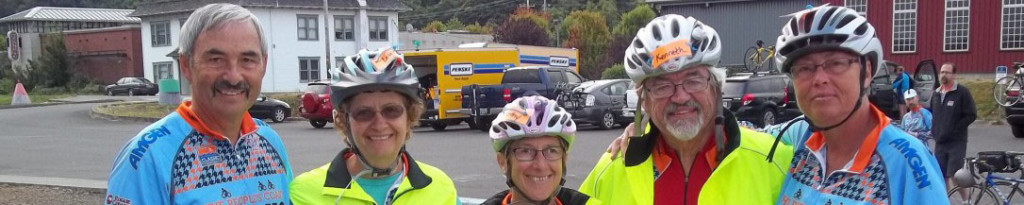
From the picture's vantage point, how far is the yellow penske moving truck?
23.2 m

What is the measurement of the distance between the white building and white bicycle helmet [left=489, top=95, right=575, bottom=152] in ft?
157

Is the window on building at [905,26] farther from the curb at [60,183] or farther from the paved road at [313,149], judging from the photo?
the curb at [60,183]

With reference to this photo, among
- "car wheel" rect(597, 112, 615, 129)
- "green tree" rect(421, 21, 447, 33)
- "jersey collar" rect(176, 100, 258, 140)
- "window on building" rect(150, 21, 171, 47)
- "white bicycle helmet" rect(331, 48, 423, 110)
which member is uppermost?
"green tree" rect(421, 21, 447, 33)

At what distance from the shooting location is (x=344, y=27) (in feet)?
178

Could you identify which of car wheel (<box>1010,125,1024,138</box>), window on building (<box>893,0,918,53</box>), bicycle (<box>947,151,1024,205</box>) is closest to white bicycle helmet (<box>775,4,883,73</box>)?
bicycle (<box>947,151,1024,205</box>)

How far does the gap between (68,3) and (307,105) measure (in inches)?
3547

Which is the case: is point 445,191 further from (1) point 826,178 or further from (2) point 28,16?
(2) point 28,16

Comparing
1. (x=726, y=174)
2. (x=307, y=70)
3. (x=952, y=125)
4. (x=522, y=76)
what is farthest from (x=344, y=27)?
(x=726, y=174)

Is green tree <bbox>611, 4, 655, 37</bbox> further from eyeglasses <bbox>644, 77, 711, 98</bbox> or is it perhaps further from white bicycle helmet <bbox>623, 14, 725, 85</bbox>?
eyeglasses <bbox>644, 77, 711, 98</bbox>

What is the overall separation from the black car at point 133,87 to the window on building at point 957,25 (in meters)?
44.0

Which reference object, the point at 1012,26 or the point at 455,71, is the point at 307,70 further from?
the point at 1012,26

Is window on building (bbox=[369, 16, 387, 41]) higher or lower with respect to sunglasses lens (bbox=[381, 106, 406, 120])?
higher


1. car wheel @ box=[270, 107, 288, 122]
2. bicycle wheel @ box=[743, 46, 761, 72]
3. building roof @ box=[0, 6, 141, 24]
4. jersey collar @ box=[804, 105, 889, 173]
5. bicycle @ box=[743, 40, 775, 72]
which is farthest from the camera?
building roof @ box=[0, 6, 141, 24]

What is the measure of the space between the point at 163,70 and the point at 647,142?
5740cm
